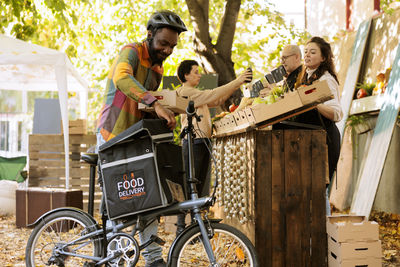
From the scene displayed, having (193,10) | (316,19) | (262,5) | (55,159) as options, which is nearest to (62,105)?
(55,159)

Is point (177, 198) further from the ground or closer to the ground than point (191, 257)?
further from the ground

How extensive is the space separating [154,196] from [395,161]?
528 centimetres

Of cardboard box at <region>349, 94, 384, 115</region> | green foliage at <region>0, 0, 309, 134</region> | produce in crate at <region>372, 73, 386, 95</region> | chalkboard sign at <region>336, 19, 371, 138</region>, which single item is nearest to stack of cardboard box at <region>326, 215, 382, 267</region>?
cardboard box at <region>349, 94, 384, 115</region>

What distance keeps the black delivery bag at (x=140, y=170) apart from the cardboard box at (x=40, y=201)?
11.3 feet

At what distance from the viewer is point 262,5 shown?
33.4ft

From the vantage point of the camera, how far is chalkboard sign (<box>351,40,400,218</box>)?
20.6 ft

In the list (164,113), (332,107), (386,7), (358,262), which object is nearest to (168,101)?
(164,113)

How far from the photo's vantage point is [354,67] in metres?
8.58

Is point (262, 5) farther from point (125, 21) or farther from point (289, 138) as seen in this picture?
point (289, 138)

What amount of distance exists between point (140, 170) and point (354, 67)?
623cm

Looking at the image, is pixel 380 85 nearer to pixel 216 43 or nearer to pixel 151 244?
pixel 216 43

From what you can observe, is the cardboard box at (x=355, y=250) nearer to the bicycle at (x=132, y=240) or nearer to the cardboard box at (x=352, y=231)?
the cardboard box at (x=352, y=231)

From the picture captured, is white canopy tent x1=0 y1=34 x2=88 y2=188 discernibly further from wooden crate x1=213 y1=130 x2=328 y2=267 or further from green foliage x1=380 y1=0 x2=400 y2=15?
green foliage x1=380 y1=0 x2=400 y2=15

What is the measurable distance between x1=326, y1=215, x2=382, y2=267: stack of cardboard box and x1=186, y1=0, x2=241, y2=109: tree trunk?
4.74 m
